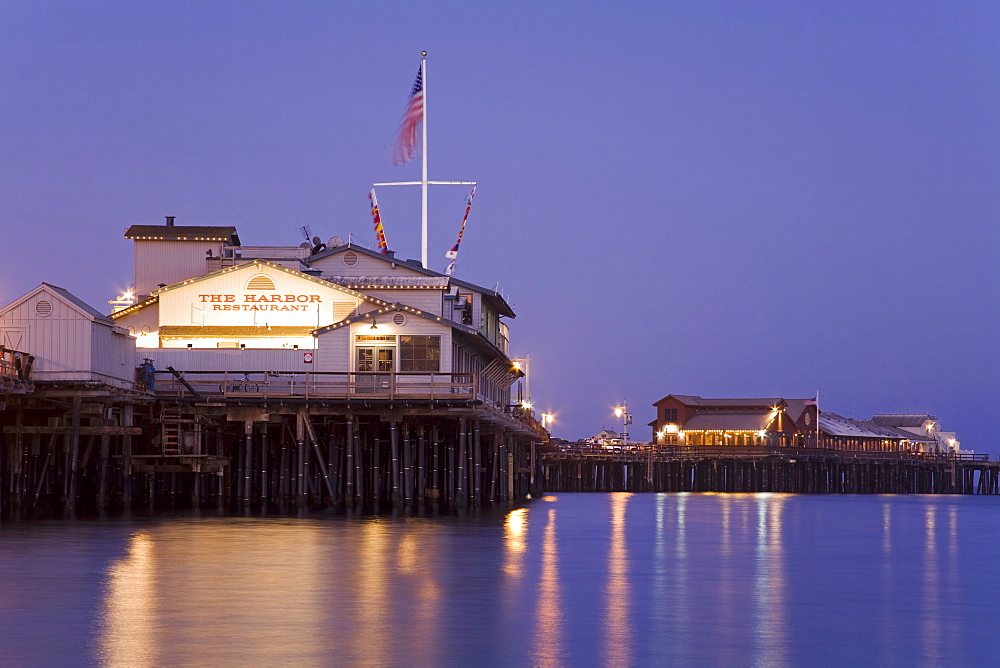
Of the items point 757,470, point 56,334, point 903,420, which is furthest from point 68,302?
point 903,420

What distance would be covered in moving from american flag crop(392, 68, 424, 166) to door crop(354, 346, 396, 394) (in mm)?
14957

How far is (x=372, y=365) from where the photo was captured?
52531 millimetres

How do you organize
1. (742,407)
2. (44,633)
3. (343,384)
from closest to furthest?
(44,633)
(343,384)
(742,407)

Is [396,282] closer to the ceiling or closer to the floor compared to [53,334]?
closer to the ceiling

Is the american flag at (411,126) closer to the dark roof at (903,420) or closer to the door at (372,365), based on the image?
the door at (372,365)

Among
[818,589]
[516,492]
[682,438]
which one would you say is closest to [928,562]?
[818,589]

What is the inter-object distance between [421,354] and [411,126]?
16425 millimetres

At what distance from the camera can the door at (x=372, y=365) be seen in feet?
167

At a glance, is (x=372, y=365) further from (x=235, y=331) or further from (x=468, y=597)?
(x=468, y=597)

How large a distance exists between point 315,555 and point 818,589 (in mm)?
11206

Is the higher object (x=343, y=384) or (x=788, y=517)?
(x=343, y=384)

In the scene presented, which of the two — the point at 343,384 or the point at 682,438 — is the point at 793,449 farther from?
the point at 343,384

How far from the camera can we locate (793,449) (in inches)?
4402

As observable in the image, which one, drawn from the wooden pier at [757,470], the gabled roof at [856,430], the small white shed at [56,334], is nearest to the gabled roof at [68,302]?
the small white shed at [56,334]
